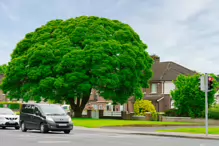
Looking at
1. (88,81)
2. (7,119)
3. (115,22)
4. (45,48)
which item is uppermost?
(115,22)

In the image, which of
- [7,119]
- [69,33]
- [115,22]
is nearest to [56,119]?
[7,119]

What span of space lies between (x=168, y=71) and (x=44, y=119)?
A: 4774 centimetres

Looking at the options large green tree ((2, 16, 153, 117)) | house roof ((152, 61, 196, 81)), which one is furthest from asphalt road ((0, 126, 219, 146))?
house roof ((152, 61, 196, 81))

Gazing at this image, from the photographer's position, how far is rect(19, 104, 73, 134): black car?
2906cm

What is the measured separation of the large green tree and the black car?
2092 centimetres

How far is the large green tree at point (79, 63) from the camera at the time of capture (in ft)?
174

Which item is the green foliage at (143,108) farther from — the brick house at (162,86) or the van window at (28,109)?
the van window at (28,109)

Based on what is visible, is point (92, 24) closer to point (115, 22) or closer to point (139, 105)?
point (115, 22)

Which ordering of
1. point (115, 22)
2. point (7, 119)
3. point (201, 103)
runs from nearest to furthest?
point (7, 119), point (201, 103), point (115, 22)

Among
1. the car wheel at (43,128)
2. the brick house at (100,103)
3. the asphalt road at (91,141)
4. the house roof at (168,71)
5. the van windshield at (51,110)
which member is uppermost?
the house roof at (168,71)

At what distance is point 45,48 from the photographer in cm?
5469

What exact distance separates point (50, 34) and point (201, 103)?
19715 millimetres

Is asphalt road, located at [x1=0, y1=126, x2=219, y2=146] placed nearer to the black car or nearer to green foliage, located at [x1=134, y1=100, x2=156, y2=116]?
the black car

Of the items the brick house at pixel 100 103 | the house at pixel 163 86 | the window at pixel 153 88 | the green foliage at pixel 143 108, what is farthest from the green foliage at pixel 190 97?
the brick house at pixel 100 103
